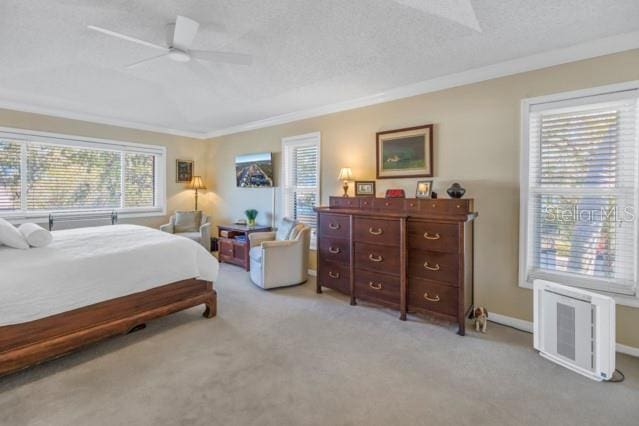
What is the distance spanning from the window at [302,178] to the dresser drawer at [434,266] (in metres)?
1.90

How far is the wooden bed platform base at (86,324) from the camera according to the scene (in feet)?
6.56

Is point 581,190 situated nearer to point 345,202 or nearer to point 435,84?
point 435,84

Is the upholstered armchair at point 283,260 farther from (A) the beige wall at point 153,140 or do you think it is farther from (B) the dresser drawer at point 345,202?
(A) the beige wall at point 153,140

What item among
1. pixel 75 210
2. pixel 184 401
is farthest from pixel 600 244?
pixel 75 210

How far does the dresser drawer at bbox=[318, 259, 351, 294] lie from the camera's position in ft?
11.7

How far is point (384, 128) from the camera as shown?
3.84 meters

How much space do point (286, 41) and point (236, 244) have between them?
11.0 ft

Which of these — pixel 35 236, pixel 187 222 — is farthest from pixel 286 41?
pixel 187 222

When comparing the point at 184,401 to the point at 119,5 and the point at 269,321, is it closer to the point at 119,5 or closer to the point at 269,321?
the point at 269,321

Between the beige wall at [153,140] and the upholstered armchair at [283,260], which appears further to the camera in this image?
the beige wall at [153,140]

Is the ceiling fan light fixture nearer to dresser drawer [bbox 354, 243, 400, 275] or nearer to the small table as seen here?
dresser drawer [bbox 354, 243, 400, 275]

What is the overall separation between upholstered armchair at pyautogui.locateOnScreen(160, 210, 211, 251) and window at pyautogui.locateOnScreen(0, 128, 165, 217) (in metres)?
0.61

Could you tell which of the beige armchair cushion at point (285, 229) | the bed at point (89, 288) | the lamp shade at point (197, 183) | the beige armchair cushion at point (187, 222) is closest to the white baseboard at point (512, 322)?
the beige armchair cushion at point (285, 229)

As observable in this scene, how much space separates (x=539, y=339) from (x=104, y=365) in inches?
131
